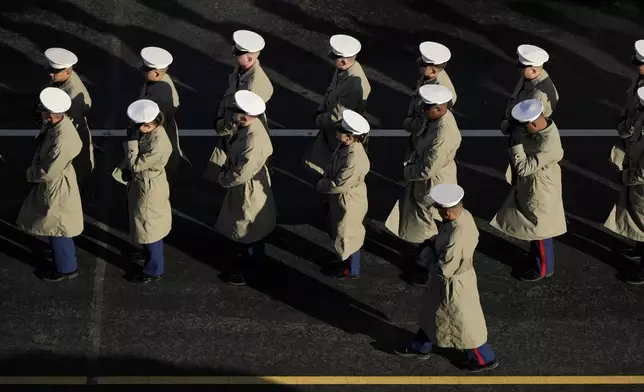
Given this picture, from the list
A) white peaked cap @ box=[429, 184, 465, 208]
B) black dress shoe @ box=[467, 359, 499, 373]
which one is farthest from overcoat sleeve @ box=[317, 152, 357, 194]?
black dress shoe @ box=[467, 359, 499, 373]

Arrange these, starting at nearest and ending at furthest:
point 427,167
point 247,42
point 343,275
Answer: point 427,167 < point 343,275 < point 247,42

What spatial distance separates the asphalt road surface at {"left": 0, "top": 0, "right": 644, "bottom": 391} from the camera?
1145 cm

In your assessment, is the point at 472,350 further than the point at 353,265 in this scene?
No

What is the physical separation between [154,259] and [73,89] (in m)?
2.02

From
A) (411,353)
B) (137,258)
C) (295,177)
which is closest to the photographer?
(411,353)

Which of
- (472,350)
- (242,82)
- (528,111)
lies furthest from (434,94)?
(472,350)

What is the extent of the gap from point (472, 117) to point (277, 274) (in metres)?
3.61

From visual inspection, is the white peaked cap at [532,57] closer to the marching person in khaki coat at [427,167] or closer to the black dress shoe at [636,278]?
the marching person in khaki coat at [427,167]

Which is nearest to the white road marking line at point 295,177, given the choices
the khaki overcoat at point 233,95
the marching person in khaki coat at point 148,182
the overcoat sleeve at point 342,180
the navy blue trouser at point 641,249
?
the khaki overcoat at point 233,95

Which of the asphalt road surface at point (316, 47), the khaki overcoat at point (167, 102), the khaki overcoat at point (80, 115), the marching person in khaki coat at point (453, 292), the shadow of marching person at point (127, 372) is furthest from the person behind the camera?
the asphalt road surface at point (316, 47)

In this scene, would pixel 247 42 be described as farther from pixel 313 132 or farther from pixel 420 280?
pixel 420 280

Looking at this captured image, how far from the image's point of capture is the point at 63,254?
12117mm

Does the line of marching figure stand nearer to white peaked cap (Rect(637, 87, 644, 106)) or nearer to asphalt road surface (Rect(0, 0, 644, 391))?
white peaked cap (Rect(637, 87, 644, 106))

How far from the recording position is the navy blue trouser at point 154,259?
39.7 ft
